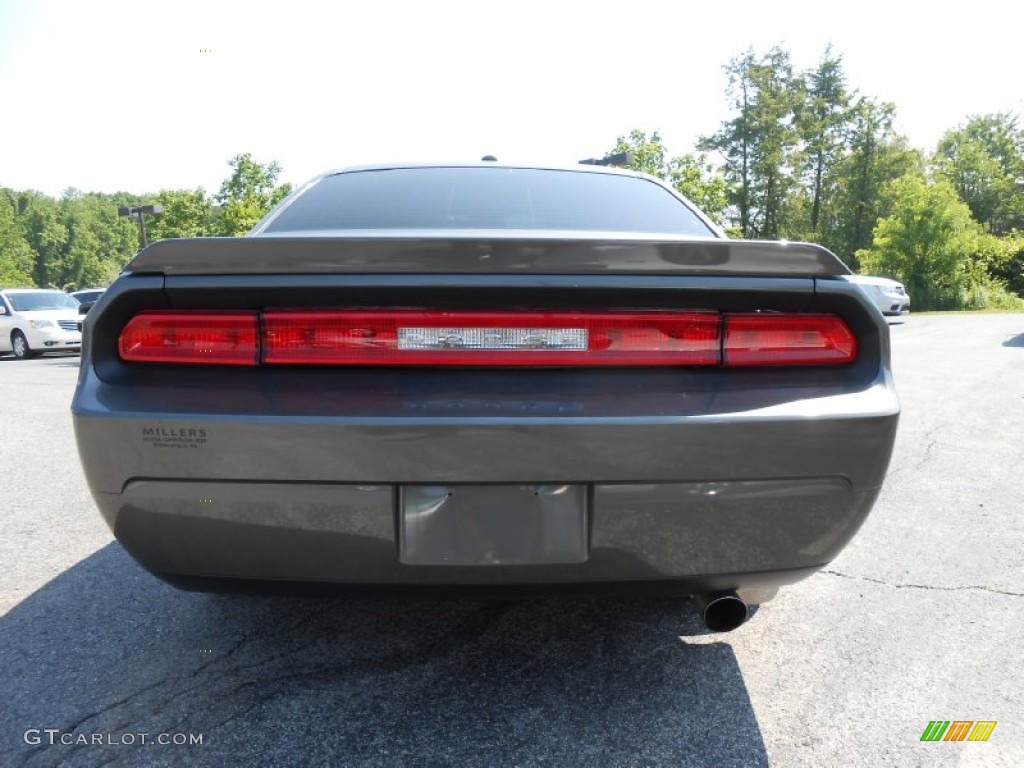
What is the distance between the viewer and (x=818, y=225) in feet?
173

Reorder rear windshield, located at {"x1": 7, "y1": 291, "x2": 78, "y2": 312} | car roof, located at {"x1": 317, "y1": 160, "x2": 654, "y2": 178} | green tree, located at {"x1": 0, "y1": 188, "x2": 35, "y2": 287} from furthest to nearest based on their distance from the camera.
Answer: green tree, located at {"x1": 0, "y1": 188, "x2": 35, "y2": 287}, rear windshield, located at {"x1": 7, "y1": 291, "x2": 78, "y2": 312}, car roof, located at {"x1": 317, "y1": 160, "x2": 654, "y2": 178}

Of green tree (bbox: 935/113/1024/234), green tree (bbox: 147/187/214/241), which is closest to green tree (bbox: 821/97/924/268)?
green tree (bbox: 935/113/1024/234)

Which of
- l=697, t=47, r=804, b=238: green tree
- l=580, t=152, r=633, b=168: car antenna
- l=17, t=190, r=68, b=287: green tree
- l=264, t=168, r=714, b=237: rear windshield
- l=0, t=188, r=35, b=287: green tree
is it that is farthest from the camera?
l=17, t=190, r=68, b=287: green tree

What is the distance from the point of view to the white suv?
602 inches

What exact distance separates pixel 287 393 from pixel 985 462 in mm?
4724

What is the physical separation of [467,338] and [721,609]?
3.25 feet

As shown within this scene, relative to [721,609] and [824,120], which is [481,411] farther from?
[824,120]

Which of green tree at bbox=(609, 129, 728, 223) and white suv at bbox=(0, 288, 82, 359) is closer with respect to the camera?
white suv at bbox=(0, 288, 82, 359)

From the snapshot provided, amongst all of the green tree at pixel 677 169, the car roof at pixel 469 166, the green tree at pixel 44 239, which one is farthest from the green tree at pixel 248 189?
the green tree at pixel 44 239

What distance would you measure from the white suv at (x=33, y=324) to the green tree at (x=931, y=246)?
32.9 meters

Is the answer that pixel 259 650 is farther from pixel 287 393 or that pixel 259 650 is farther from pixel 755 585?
pixel 755 585

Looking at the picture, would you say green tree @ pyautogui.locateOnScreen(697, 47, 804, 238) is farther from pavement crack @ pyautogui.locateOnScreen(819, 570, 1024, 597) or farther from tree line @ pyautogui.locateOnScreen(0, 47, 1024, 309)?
pavement crack @ pyautogui.locateOnScreen(819, 570, 1024, 597)

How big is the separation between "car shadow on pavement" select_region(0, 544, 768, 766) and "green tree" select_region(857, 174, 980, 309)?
35.2 metres

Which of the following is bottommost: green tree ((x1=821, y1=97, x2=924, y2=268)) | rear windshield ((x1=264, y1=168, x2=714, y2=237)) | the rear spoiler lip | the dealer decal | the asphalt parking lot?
the asphalt parking lot
